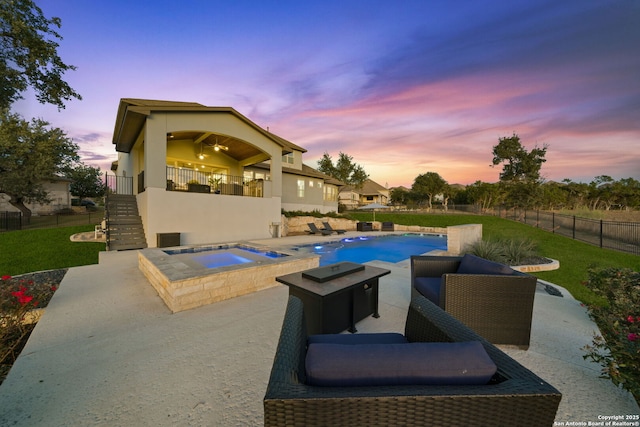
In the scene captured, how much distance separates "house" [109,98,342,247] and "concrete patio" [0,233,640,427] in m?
6.50

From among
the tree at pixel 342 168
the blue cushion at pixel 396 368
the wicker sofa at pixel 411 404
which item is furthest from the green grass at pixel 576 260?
the tree at pixel 342 168

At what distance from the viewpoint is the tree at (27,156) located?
1839 cm

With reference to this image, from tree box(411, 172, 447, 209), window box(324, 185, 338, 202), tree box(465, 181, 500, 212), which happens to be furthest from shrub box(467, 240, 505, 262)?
tree box(411, 172, 447, 209)

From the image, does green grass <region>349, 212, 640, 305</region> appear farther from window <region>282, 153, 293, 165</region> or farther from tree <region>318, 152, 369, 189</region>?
tree <region>318, 152, 369, 189</region>

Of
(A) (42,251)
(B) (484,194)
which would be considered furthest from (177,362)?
→ (B) (484,194)

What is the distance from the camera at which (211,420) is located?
6.54 feet

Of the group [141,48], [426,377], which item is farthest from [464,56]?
[141,48]

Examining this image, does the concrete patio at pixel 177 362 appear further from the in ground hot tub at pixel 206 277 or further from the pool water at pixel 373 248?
the pool water at pixel 373 248

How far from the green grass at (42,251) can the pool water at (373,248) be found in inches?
347

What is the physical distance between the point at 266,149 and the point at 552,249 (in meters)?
14.2

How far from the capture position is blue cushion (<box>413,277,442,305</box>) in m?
3.47

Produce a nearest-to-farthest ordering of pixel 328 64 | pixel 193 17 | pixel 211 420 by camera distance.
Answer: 1. pixel 211 420
2. pixel 193 17
3. pixel 328 64

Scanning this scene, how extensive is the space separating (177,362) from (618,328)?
4.73 meters

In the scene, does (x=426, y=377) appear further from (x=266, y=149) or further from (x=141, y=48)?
(x=141, y=48)
